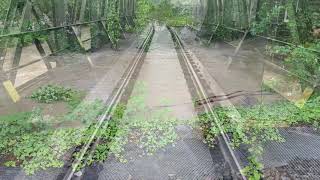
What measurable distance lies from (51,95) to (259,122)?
3.72m

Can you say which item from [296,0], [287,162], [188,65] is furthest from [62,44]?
[287,162]

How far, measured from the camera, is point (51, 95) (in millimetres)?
7387

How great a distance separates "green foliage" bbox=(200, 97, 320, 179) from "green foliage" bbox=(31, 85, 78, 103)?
2.68m

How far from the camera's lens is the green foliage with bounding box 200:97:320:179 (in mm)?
5113

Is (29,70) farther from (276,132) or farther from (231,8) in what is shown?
(231,8)

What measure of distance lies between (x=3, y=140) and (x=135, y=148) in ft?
5.51

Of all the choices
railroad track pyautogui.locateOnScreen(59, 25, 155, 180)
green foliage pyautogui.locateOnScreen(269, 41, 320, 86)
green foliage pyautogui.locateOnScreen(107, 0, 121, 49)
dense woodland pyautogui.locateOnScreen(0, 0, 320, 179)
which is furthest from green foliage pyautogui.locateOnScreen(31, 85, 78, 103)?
green foliage pyautogui.locateOnScreen(107, 0, 121, 49)

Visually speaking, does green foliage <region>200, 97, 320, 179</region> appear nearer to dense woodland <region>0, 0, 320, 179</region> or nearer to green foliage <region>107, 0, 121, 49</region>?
dense woodland <region>0, 0, 320, 179</region>

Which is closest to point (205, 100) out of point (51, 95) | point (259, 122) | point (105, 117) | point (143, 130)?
point (259, 122)

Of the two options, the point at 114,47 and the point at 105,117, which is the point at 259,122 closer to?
the point at 105,117

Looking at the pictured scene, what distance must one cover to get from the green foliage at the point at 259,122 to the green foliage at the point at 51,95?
8.80 ft

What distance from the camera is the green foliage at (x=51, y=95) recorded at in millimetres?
7288

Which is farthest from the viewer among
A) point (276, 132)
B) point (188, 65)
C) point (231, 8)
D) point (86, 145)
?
point (231, 8)

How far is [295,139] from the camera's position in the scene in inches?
211
